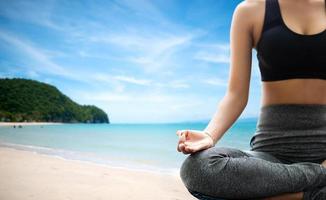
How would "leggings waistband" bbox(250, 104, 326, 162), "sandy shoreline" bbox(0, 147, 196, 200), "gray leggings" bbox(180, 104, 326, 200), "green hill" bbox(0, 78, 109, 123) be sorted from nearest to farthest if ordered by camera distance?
1. "gray leggings" bbox(180, 104, 326, 200)
2. "leggings waistband" bbox(250, 104, 326, 162)
3. "sandy shoreline" bbox(0, 147, 196, 200)
4. "green hill" bbox(0, 78, 109, 123)

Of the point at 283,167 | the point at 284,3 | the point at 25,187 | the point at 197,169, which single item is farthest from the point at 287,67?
the point at 25,187

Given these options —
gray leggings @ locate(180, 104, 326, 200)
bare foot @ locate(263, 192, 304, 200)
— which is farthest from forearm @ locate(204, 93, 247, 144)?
bare foot @ locate(263, 192, 304, 200)

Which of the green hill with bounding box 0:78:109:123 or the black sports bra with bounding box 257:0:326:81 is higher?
the green hill with bounding box 0:78:109:123

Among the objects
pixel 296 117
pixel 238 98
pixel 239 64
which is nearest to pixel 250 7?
pixel 239 64

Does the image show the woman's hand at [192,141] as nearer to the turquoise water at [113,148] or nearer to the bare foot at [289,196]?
the bare foot at [289,196]

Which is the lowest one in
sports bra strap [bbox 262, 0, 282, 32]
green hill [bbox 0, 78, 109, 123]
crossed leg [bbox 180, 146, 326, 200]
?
crossed leg [bbox 180, 146, 326, 200]

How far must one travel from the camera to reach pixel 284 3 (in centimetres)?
165

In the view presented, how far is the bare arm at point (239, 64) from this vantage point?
5.16 ft

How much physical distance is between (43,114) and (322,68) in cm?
6088

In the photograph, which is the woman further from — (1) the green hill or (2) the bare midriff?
(1) the green hill

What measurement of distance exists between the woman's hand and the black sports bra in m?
0.43

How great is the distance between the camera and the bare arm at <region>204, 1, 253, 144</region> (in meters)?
1.57

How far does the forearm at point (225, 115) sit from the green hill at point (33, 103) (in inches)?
1934

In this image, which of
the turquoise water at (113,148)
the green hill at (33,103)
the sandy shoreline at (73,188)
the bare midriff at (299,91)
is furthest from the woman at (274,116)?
the green hill at (33,103)
